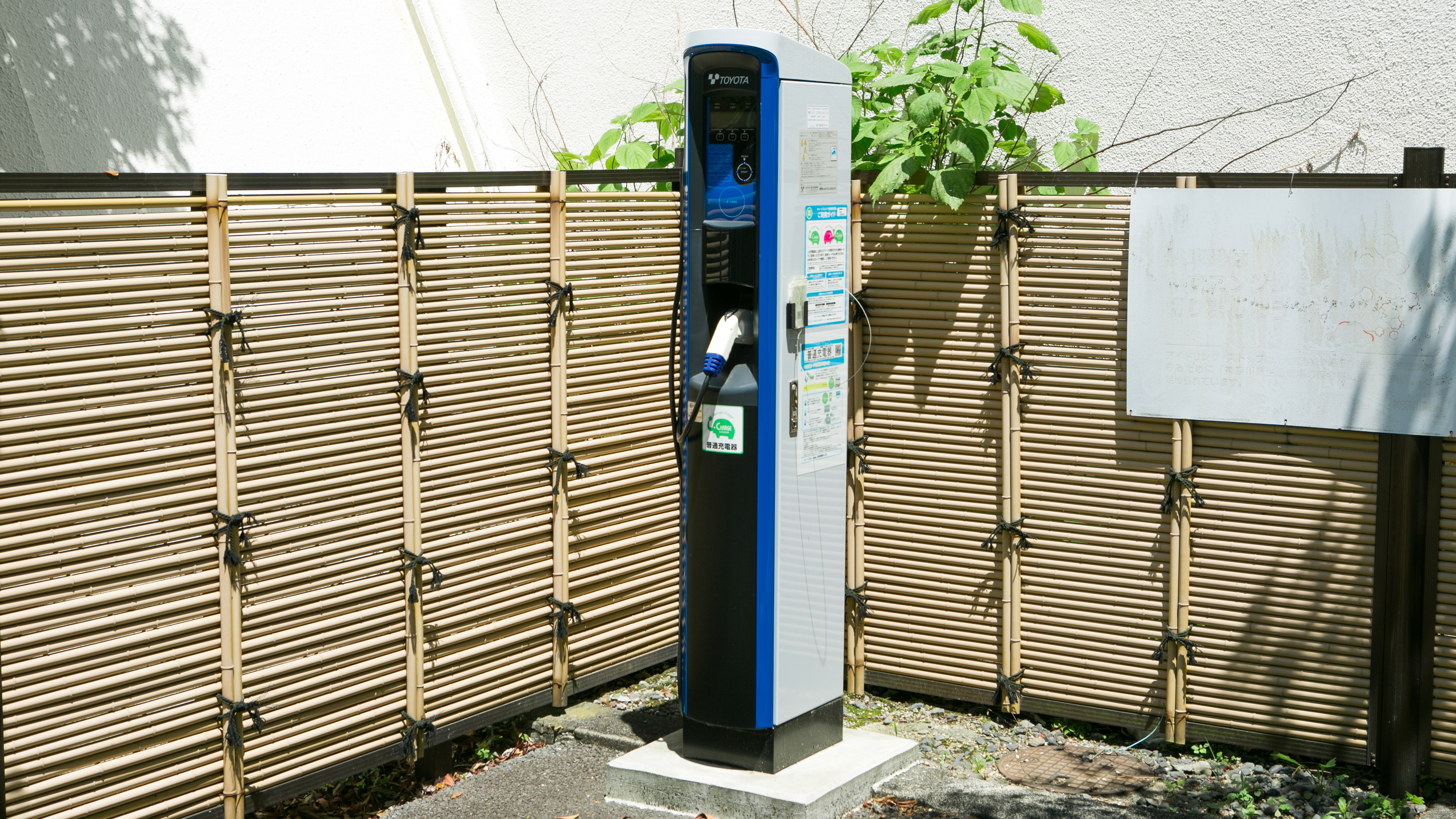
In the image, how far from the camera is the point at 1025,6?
5125 millimetres

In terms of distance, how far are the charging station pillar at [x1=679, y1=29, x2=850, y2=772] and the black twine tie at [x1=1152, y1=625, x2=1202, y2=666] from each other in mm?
1411

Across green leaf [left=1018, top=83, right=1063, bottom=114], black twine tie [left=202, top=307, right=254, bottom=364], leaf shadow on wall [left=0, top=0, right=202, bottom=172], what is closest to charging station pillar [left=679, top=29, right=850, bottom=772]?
green leaf [left=1018, top=83, right=1063, bottom=114]

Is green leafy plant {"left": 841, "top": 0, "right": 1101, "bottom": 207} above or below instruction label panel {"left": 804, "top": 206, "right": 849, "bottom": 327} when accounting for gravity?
above

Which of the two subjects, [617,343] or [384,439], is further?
[617,343]

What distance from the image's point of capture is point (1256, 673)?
4.88 metres

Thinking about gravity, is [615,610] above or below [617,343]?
below

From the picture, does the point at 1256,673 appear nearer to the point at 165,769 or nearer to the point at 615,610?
the point at 615,610

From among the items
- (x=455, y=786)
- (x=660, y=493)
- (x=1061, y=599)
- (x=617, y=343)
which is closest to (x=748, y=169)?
(x=617, y=343)

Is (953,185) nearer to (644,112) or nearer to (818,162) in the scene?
(818,162)

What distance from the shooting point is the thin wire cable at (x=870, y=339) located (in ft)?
18.0

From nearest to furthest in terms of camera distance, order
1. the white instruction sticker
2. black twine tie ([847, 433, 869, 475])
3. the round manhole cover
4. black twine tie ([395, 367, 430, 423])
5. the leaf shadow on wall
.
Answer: the white instruction sticker
black twine tie ([395, 367, 430, 423])
the round manhole cover
black twine tie ([847, 433, 869, 475])
the leaf shadow on wall

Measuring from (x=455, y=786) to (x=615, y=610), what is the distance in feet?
3.39

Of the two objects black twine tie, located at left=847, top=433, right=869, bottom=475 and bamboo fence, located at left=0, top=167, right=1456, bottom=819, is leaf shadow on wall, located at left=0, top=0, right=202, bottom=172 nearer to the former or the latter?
bamboo fence, located at left=0, top=167, right=1456, bottom=819

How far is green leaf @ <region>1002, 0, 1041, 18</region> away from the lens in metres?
5.09
